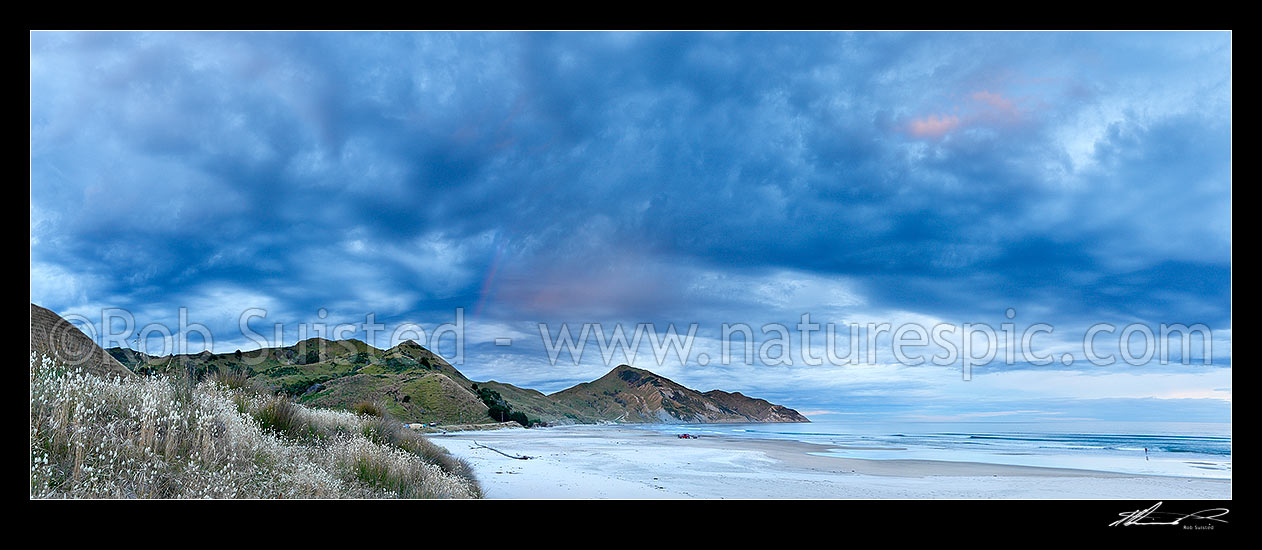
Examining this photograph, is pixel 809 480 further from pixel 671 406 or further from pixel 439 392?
pixel 671 406

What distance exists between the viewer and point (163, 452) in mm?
6203

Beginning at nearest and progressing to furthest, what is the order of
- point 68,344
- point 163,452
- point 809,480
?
point 163,452 → point 68,344 → point 809,480

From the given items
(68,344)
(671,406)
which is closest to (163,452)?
(68,344)

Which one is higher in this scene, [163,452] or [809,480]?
[163,452]

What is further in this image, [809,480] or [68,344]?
[809,480]

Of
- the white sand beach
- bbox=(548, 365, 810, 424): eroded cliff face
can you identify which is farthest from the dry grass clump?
bbox=(548, 365, 810, 424): eroded cliff face

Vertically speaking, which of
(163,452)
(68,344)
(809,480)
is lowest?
(809,480)

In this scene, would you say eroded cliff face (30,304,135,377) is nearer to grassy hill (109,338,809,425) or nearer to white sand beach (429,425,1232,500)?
grassy hill (109,338,809,425)
